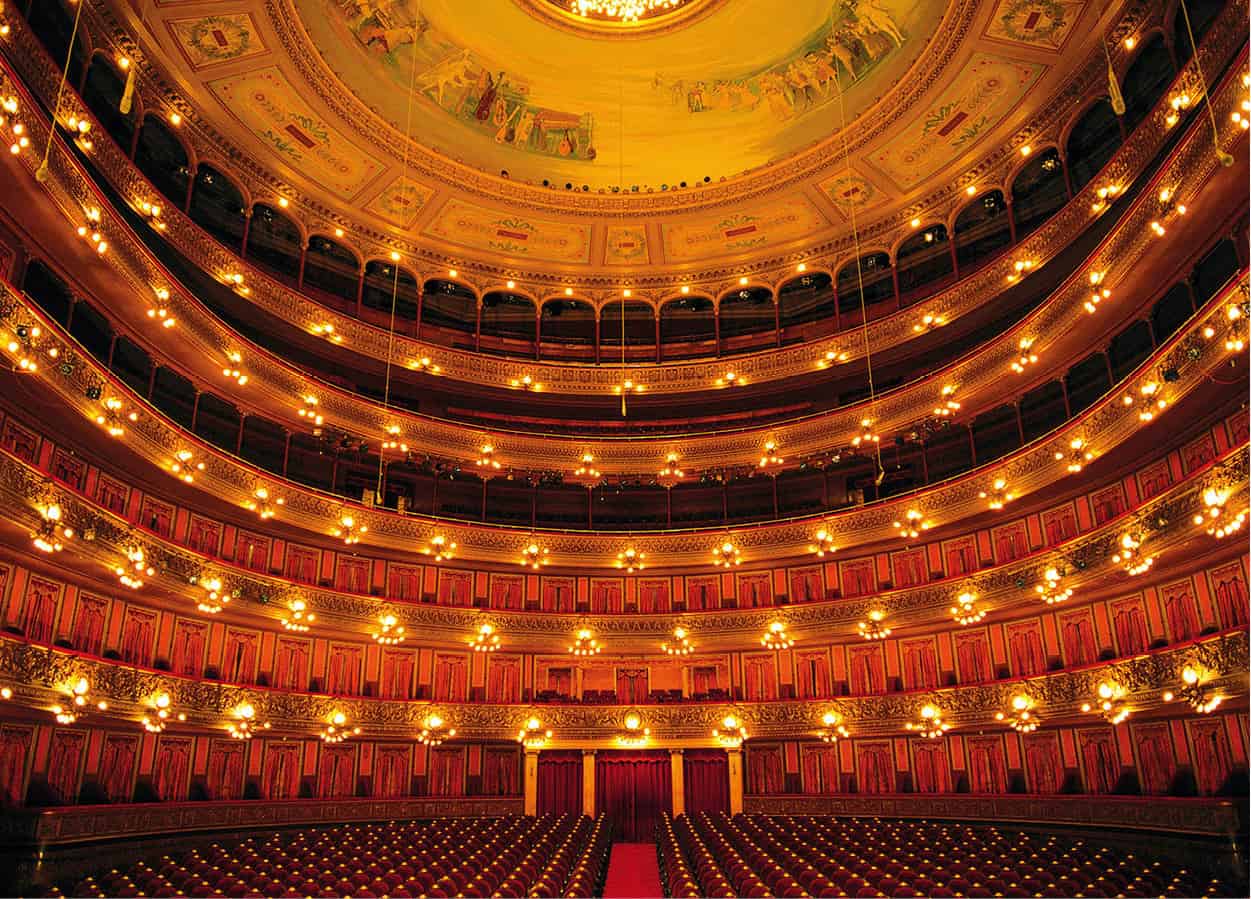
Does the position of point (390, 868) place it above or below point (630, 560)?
below

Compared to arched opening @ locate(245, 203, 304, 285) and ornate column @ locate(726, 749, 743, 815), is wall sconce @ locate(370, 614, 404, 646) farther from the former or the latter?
arched opening @ locate(245, 203, 304, 285)

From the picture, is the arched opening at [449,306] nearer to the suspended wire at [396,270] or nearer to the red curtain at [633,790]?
the suspended wire at [396,270]

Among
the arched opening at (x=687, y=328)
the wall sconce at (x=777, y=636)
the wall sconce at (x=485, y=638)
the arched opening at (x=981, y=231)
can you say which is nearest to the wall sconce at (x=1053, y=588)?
the wall sconce at (x=777, y=636)

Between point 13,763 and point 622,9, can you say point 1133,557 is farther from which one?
point 13,763

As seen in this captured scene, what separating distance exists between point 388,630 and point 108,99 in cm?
1400

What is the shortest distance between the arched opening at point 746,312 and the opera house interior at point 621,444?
0.20 metres

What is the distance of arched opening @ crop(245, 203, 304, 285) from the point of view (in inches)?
979

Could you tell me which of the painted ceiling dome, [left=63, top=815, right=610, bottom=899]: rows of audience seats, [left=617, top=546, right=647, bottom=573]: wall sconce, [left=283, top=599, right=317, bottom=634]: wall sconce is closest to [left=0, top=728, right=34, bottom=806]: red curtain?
[left=63, top=815, right=610, bottom=899]: rows of audience seats

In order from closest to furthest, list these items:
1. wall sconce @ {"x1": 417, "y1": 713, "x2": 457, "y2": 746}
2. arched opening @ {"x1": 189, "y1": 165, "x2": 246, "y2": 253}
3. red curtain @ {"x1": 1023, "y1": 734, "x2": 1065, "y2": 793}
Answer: red curtain @ {"x1": 1023, "y1": 734, "x2": 1065, "y2": 793} → wall sconce @ {"x1": 417, "y1": 713, "x2": 457, "y2": 746} → arched opening @ {"x1": 189, "y1": 165, "x2": 246, "y2": 253}

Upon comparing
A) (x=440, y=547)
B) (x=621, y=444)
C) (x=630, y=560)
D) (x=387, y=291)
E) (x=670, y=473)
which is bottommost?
(x=440, y=547)

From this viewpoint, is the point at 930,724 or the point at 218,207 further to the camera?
the point at 218,207

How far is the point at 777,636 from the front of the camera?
23719 mm

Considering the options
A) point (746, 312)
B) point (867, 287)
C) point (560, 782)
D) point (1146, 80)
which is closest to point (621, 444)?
point (746, 312)

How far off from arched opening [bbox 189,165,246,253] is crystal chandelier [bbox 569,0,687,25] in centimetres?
1036
